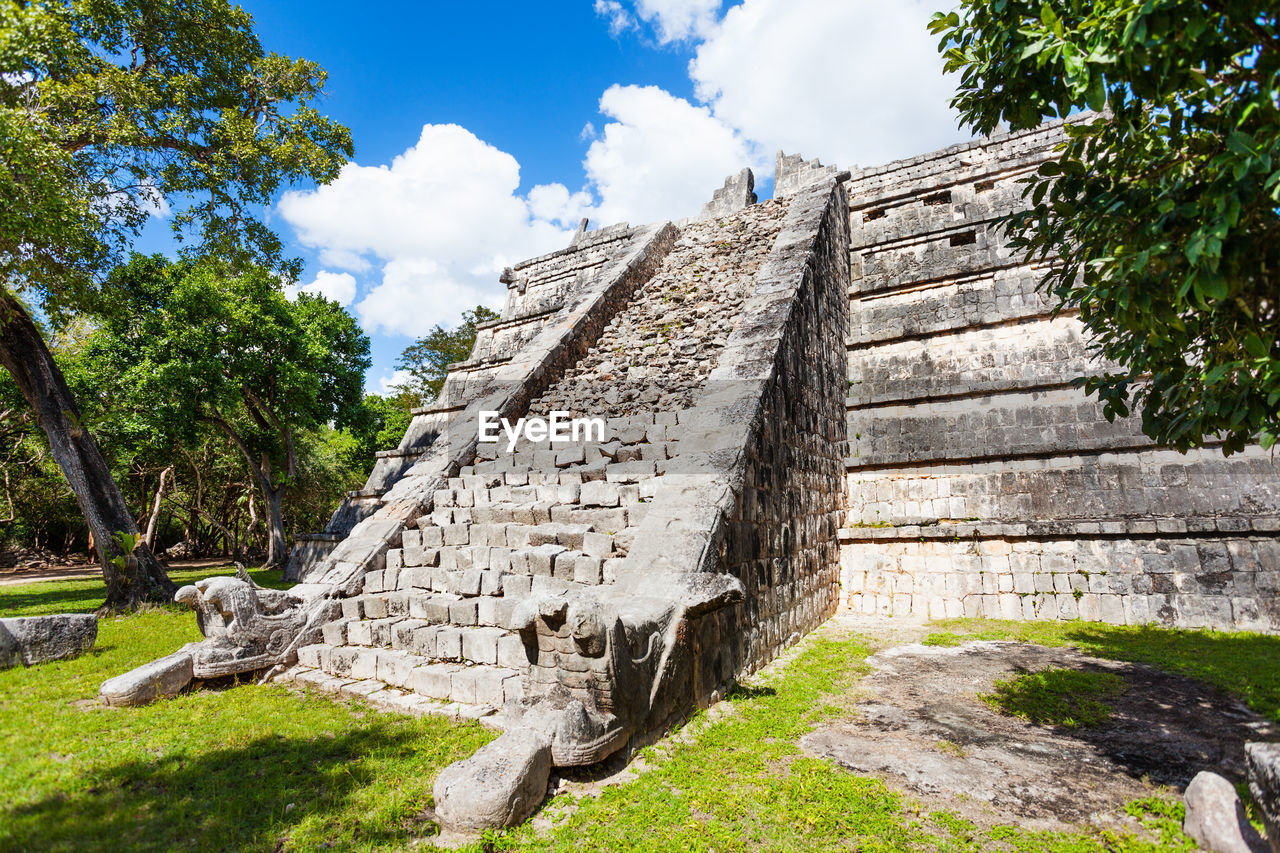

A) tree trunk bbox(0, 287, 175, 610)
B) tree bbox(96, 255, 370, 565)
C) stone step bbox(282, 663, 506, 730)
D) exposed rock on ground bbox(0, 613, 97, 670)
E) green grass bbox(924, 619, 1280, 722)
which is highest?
tree bbox(96, 255, 370, 565)

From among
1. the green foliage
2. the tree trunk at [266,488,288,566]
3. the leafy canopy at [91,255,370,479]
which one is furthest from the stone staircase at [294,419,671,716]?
the green foliage

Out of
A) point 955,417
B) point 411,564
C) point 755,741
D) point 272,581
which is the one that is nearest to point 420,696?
point 411,564

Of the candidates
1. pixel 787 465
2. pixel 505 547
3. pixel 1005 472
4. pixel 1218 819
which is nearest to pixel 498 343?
pixel 505 547

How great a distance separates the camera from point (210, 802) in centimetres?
328

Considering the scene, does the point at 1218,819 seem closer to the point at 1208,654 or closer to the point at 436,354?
the point at 1208,654

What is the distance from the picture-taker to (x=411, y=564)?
640 cm

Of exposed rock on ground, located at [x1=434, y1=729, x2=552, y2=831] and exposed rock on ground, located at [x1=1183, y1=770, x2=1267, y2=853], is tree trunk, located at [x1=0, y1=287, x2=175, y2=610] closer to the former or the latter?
exposed rock on ground, located at [x1=434, y1=729, x2=552, y2=831]

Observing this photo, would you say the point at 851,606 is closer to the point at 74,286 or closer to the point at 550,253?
the point at 550,253

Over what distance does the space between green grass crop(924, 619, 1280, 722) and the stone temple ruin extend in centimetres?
37

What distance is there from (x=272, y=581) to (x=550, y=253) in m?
10.2

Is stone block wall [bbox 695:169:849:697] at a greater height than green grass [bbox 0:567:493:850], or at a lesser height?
greater

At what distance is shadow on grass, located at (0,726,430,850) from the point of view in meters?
2.91

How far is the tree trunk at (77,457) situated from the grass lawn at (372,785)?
448 centimetres

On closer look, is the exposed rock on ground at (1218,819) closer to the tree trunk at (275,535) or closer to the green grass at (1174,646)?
the green grass at (1174,646)
